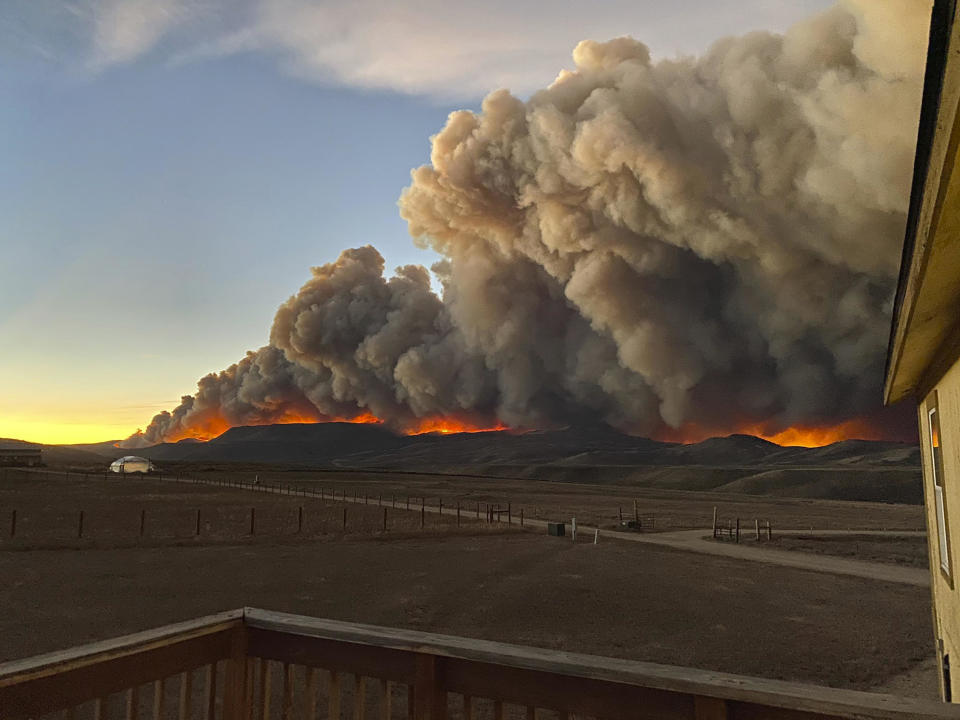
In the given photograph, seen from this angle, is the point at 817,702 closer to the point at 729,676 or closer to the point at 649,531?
the point at 729,676

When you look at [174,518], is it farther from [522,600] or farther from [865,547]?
[865,547]

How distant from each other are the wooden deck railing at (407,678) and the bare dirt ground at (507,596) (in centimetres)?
998

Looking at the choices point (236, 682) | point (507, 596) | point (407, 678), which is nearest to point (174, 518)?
point (507, 596)

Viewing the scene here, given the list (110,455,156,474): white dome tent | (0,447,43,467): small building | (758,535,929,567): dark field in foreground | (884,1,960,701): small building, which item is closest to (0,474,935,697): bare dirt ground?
(758,535,929,567): dark field in foreground

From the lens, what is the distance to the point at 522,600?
53.4 feet

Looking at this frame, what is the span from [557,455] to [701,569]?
123 meters

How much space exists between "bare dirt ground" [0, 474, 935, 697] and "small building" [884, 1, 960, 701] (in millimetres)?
4975

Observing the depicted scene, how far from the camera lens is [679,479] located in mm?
84312

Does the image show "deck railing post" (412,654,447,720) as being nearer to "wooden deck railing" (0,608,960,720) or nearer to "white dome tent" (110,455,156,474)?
"wooden deck railing" (0,608,960,720)

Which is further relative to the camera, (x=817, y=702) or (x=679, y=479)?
(x=679, y=479)

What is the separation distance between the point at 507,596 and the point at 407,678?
46.8ft

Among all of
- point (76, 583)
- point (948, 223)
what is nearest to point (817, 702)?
point (948, 223)

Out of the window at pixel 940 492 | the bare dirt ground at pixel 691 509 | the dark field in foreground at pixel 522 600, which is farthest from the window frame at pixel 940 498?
the bare dirt ground at pixel 691 509

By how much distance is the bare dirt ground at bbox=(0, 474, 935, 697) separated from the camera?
12656 mm
